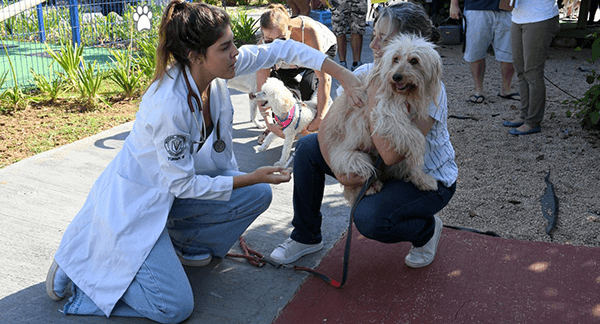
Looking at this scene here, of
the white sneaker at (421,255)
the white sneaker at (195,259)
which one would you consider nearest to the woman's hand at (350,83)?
the white sneaker at (421,255)

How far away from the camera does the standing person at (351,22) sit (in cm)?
898

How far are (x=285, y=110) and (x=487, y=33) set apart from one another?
11.7 feet

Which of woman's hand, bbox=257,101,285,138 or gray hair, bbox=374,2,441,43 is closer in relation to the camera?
gray hair, bbox=374,2,441,43

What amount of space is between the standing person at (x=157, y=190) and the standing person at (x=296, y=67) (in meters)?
2.13

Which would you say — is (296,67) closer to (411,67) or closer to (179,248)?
(179,248)

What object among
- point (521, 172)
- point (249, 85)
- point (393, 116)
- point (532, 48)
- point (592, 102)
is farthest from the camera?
point (249, 85)

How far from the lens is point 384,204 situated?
286 centimetres

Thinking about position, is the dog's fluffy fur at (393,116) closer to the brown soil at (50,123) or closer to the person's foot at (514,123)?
the brown soil at (50,123)

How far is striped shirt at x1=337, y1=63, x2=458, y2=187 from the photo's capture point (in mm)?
2896

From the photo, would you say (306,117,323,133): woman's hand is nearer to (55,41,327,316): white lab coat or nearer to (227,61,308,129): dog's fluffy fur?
(227,61,308,129): dog's fluffy fur

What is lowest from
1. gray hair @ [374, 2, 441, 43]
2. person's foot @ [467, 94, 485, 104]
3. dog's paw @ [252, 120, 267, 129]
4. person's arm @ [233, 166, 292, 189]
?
dog's paw @ [252, 120, 267, 129]

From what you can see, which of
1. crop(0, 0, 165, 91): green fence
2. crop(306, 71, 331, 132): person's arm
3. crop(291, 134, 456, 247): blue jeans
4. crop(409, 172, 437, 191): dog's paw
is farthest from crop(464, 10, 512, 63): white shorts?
crop(0, 0, 165, 91): green fence

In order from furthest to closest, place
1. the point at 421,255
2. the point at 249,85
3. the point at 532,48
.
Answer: the point at 249,85 → the point at 532,48 → the point at 421,255

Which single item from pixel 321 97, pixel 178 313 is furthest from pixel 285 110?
pixel 178 313
